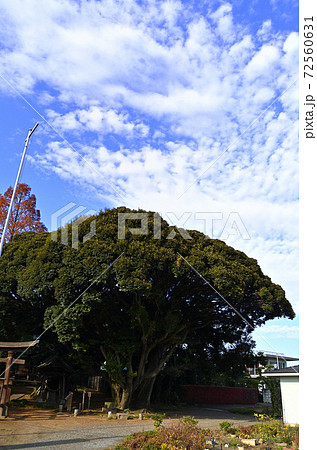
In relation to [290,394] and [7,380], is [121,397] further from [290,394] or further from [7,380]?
[290,394]

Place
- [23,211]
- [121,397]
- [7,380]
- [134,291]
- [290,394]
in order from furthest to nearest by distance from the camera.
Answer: [23,211] → [121,397] → [134,291] → [290,394] → [7,380]

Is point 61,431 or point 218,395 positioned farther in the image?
point 218,395

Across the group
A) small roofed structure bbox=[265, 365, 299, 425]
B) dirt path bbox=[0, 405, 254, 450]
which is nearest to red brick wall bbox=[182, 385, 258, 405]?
small roofed structure bbox=[265, 365, 299, 425]

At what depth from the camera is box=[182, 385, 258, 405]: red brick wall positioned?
2761 cm

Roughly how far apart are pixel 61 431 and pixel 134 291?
242 inches

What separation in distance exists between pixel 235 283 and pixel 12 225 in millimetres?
18360

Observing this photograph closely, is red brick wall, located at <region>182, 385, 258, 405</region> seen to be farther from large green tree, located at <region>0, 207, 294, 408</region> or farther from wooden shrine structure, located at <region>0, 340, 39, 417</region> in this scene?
wooden shrine structure, located at <region>0, 340, 39, 417</region>

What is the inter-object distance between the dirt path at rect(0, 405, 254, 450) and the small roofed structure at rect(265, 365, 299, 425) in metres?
5.93

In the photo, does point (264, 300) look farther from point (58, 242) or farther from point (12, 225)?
point (12, 225)

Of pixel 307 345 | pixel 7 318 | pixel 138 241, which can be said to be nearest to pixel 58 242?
pixel 138 241

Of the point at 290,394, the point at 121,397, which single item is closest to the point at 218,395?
the point at 121,397

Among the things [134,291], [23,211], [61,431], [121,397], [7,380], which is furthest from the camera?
[23,211]

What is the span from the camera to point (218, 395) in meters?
29.3

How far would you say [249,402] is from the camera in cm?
3159
